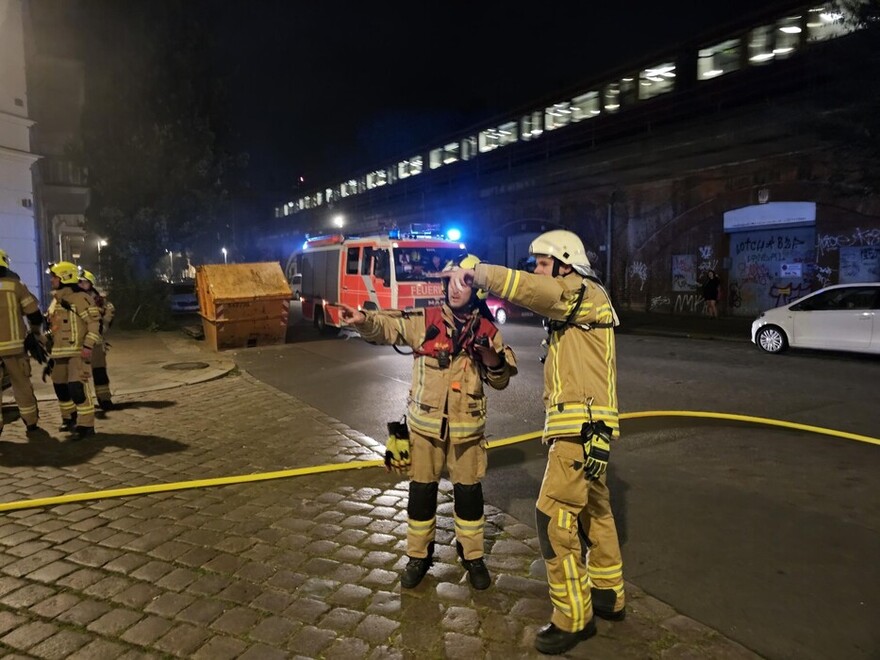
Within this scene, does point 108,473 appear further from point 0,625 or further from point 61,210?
point 61,210

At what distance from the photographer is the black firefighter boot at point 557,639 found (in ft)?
9.65

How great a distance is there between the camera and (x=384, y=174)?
46.4 metres

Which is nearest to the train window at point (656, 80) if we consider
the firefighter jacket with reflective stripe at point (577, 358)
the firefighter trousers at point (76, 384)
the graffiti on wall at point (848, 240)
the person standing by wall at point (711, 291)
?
the person standing by wall at point (711, 291)

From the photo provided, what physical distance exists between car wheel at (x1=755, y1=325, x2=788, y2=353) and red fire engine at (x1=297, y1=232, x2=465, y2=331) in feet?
22.5

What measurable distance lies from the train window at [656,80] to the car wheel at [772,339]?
13.9m

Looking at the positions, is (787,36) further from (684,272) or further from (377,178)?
(377,178)

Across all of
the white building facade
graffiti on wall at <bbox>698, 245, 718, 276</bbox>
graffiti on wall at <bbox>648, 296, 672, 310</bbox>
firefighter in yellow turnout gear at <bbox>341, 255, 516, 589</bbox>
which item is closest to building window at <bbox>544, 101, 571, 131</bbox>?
graffiti on wall at <bbox>648, 296, 672, 310</bbox>

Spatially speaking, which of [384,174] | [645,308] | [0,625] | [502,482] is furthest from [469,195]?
[0,625]

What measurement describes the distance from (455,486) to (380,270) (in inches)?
446

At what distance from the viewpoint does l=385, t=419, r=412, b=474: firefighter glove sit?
11.7ft

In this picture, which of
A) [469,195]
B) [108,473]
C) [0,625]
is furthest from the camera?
[469,195]

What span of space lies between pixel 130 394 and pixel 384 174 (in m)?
39.3

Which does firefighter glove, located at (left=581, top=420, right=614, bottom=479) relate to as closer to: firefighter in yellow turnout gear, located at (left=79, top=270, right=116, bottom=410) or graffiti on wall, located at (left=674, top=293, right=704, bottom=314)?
firefighter in yellow turnout gear, located at (left=79, top=270, right=116, bottom=410)

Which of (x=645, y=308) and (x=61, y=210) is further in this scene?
(x=61, y=210)
